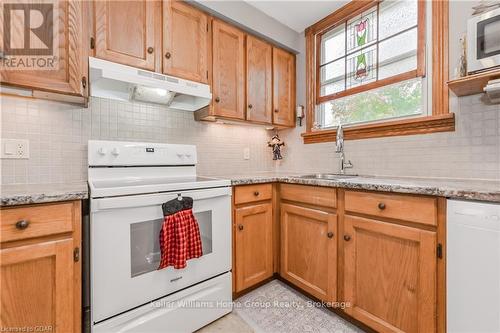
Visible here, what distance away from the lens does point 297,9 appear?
213 cm

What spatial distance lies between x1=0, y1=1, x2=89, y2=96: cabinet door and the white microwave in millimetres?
2066

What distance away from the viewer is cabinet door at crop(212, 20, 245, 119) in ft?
6.15

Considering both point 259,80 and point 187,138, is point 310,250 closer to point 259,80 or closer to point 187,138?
point 187,138

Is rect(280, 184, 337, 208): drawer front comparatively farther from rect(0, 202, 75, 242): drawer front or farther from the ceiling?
the ceiling

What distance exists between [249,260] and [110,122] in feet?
4.70

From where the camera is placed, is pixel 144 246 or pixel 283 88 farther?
pixel 283 88

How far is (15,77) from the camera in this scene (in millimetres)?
1087

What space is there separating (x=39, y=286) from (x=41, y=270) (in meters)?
0.07

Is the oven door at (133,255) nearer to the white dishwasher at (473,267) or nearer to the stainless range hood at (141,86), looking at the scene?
the stainless range hood at (141,86)

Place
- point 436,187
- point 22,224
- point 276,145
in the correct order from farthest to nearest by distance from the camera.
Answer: point 276,145 → point 436,187 → point 22,224

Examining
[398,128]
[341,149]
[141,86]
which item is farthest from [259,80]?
[398,128]

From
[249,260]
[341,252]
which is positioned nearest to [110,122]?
[249,260]

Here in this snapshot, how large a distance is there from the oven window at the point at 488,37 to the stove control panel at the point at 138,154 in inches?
73.6

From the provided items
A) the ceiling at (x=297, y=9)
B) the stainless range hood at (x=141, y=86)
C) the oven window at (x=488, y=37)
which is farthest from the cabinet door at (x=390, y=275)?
the ceiling at (x=297, y=9)
